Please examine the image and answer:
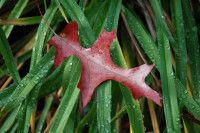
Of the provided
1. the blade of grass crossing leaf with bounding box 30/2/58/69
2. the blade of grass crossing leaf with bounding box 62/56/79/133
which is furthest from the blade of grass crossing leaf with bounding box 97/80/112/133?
the blade of grass crossing leaf with bounding box 30/2/58/69

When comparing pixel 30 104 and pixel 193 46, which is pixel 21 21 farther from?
pixel 193 46

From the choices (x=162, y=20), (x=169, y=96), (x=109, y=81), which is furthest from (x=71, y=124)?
(x=162, y=20)

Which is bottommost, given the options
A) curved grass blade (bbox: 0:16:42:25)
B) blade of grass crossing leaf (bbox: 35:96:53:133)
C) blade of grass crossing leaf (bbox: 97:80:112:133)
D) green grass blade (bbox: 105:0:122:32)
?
blade of grass crossing leaf (bbox: 35:96:53:133)

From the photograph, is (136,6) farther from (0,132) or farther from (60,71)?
(0,132)

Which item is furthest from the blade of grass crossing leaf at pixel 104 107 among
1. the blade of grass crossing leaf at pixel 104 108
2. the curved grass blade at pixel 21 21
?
the curved grass blade at pixel 21 21

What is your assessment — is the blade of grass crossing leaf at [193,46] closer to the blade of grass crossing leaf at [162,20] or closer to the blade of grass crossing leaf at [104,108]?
the blade of grass crossing leaf at [162,20]

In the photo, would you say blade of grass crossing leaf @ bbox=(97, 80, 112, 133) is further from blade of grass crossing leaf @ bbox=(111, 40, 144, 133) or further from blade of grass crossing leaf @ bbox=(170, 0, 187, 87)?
blade of grass crossing leaf @ bbox=(170, 0, 187, 87)
